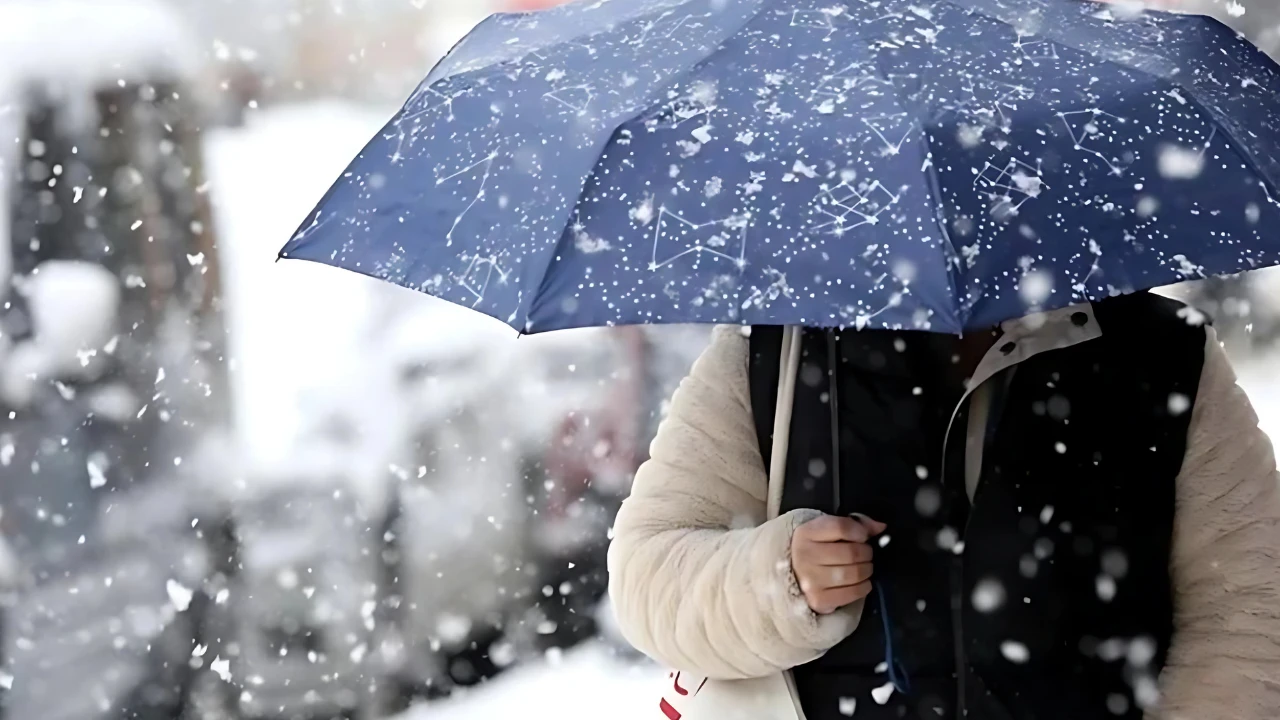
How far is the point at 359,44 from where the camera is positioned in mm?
3916

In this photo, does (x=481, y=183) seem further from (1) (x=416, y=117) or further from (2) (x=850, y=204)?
(2) (x=850, y=204)

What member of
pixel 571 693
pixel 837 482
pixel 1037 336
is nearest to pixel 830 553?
pixel 837 482

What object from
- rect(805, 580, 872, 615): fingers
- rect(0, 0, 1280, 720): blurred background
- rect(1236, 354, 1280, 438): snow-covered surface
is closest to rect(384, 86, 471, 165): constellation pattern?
rect(805, 580, 872, 615): fingers

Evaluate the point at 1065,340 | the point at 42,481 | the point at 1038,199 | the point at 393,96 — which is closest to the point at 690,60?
the point at 1038,199

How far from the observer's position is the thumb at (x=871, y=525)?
1575 millimetres

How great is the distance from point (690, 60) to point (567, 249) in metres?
0.27

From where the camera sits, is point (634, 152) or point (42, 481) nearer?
point (634, 152)

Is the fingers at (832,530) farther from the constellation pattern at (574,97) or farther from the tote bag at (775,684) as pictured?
the constellation pattern at (574,97)

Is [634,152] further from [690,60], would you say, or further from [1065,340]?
[1065,340]

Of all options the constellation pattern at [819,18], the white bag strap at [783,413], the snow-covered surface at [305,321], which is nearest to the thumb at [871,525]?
the white bag strap at [783,413]

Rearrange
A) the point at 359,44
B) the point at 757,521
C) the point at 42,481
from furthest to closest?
the point at 359,44 → the point at 42,481 → the point at 757,521

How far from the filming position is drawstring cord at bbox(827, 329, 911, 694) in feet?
5.28

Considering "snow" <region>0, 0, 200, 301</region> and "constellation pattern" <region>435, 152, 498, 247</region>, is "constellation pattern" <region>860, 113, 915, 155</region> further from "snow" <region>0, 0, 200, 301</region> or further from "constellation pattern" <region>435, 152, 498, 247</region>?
"snow" <region>0, 0, 200, 301</region>

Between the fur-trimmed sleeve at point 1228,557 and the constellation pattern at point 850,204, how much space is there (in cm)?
64
